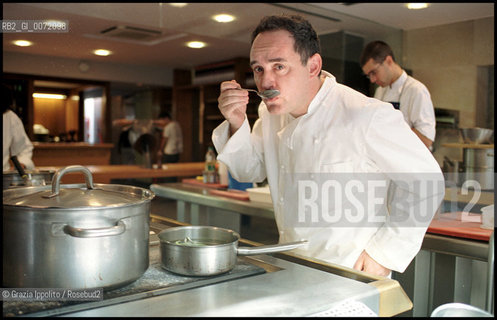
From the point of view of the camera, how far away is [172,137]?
356 inches

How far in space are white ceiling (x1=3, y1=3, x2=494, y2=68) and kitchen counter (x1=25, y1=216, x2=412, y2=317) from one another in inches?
156

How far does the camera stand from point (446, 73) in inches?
185

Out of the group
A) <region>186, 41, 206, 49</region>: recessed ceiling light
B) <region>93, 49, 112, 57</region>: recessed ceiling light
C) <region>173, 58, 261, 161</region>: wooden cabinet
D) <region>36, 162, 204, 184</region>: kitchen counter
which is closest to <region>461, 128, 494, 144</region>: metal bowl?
<region>36, 162, 204, 184</region>: kitchen counter

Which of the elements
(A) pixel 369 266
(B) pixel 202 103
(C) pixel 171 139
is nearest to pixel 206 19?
(B) pixel 202 103

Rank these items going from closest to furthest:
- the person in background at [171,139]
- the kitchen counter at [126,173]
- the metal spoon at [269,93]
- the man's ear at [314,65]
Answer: the metal spoon at [269,93], the man's ear at [314,65], the kitchen counter at [126,173], the person in background at [171,139]

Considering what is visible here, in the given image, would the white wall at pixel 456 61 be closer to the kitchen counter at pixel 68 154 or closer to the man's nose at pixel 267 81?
the man's nose at pixel 267 81

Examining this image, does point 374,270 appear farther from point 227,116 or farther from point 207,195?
point 207,195

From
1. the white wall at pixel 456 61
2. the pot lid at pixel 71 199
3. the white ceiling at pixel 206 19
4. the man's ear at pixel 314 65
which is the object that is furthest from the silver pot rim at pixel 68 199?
the white wall at pixel 456 61

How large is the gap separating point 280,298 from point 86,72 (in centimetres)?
788

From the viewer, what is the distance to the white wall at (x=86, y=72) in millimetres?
6754

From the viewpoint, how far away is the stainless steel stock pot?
0.83 m

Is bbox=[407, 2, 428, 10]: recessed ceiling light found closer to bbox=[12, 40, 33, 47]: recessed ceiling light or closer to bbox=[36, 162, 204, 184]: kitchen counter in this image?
bbox=[36, 162, 204, 184]: kitchen counter

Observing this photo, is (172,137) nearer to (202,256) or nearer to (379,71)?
(379,71)

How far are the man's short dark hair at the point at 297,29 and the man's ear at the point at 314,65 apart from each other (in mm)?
20
